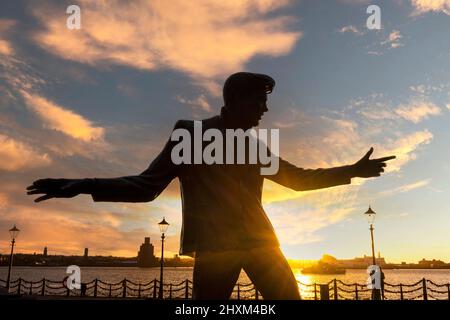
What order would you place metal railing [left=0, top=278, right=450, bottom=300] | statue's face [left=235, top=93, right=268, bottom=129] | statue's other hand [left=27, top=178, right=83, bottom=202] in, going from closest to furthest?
statue's other hand [left=27, top=178, right=83, bottom=202] → statue's face [left=235, top=93, right=268, bottom=129] → metal railing [left=0, top=278, right=450, bottom=300]

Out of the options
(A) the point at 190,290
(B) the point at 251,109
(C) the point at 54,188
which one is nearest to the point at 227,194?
(B) the point at 251,109

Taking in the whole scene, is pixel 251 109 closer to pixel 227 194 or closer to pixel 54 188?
pixel 227 194

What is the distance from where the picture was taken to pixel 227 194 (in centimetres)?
287

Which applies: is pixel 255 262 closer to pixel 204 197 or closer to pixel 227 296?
pixel 227 296

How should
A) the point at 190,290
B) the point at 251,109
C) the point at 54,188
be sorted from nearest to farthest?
the point at 54,188, the point at 251,109, the point at 190,290

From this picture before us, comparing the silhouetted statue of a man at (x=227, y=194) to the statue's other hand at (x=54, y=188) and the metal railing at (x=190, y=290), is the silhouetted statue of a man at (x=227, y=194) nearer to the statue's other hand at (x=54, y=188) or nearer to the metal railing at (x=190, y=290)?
the statue's other hand at (x=54, y=188)

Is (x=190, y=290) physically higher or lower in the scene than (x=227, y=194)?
lower

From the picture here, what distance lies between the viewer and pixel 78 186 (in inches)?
105

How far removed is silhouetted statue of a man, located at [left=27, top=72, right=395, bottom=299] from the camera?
105 inches

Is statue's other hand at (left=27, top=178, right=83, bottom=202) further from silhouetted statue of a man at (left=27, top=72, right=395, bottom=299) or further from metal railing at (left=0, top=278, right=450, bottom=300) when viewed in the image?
metal railing at (left=0, top=278, right=450, bottom=300)

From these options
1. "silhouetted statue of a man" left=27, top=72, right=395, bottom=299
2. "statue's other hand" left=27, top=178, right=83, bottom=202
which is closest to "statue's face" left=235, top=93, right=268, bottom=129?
"silhouetted statue of a man" left=27, top=72, right=395, bottom=299

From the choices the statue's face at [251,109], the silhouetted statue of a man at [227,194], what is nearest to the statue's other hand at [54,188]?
the silhouetted statue of a man at [227,194]
